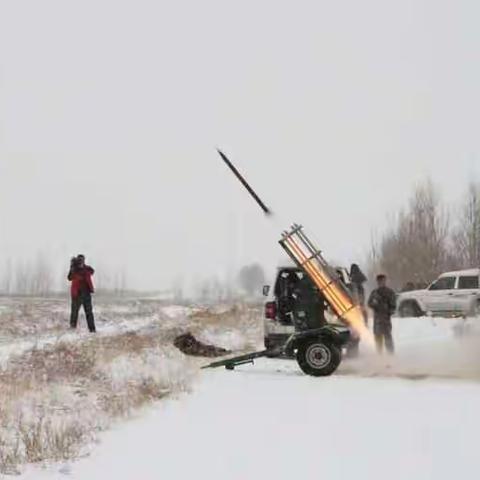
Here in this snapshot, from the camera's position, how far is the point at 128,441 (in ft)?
22.4

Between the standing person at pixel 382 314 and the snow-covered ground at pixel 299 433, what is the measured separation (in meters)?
2.19

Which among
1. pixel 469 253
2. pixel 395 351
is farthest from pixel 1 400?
pixel 469 253

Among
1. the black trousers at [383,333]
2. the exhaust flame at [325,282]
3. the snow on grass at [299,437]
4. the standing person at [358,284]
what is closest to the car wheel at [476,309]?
the standing person at [358,284]

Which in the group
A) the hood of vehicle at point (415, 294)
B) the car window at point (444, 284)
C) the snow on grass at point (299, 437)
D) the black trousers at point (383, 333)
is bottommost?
the snow on grass at point (299, 437)

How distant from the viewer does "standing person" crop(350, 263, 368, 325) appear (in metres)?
12.8

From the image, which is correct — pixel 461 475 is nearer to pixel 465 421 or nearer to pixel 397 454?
pixel 397 454

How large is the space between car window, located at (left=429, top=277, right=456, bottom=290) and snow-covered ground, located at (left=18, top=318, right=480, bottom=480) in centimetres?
1644

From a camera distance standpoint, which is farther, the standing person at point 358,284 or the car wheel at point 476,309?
the car wheel at point 476,309

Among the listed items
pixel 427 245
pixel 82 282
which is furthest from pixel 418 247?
pixel 82 282

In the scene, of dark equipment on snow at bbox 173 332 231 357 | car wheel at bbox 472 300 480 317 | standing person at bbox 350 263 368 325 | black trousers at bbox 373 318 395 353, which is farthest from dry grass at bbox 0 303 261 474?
car wheel at bbox 472 300 480 317

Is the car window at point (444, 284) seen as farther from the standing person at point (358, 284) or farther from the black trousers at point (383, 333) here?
the black trousers at point (383, 333)

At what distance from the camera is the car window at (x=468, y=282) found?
26750 mm

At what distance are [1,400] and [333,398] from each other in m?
3.85

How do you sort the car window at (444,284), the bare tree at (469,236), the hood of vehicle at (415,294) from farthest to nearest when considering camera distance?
the bare tree at (469,236) → the hood of vehicle at (415,294) → the car window at (444,284)
